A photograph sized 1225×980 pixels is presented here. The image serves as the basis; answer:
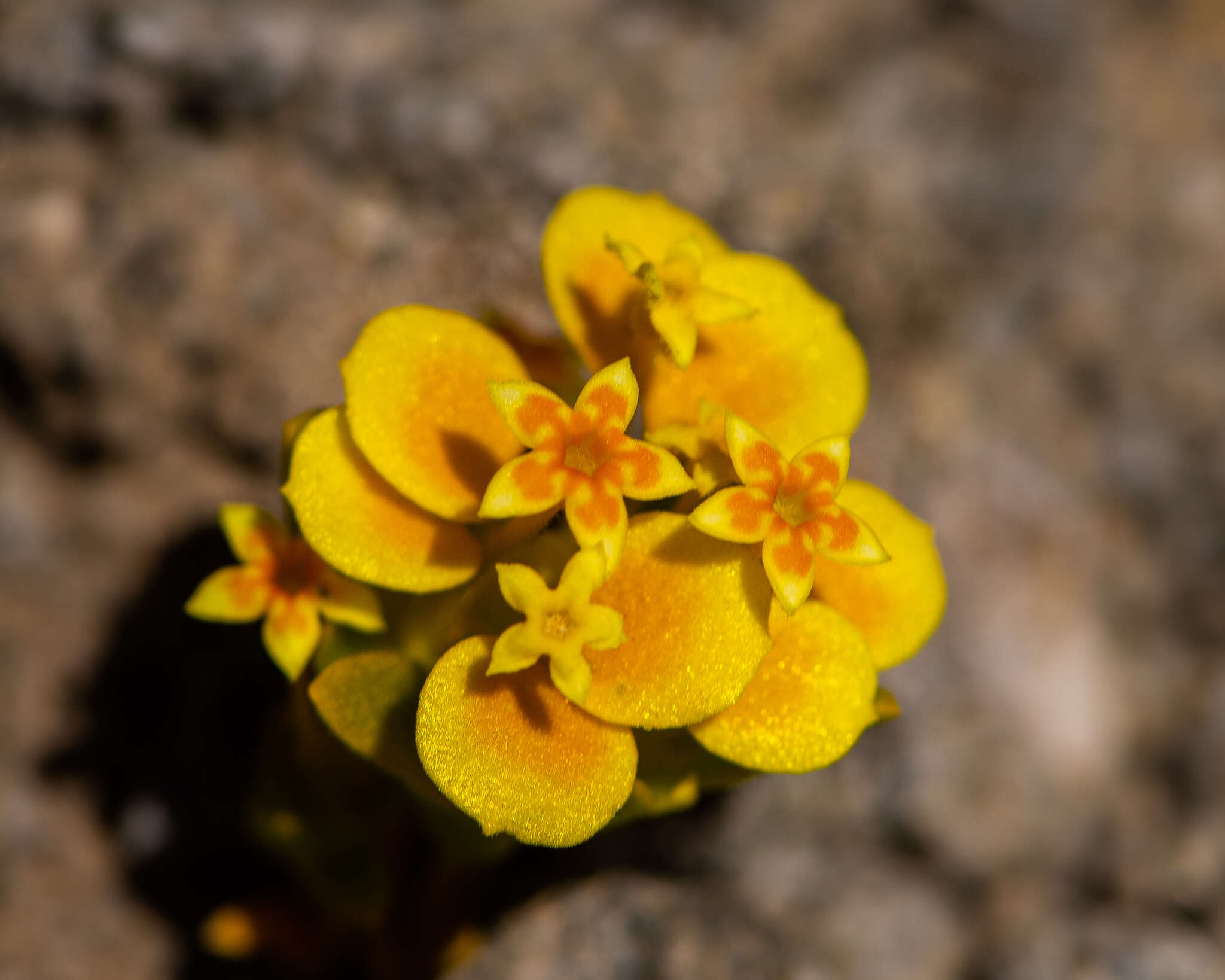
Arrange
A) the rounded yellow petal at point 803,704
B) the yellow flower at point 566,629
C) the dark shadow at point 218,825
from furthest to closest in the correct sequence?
the dark shadow at point 218,825 → the rounded yellow petal at point 803,704 → the yellow flower at point 566,629

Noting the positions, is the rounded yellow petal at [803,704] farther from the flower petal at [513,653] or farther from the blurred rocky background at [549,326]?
the blurred rocky background at [549,326]

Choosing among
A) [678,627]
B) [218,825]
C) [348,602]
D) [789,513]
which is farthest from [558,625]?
[218,825]

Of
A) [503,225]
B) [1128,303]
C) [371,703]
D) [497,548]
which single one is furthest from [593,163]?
[1128,303]

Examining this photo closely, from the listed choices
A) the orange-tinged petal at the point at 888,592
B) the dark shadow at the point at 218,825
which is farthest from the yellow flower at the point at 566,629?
the dark shadow at the point at 218,825

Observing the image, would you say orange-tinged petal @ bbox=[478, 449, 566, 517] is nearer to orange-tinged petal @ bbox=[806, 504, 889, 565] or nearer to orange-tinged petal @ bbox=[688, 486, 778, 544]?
orange-tinged petal @ bbox=[688, 486, 778, 544]

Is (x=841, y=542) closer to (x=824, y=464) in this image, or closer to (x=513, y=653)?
(x=824, y=464)

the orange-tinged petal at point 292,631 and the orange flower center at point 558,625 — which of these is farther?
the orange-tinged petal at point 292,631

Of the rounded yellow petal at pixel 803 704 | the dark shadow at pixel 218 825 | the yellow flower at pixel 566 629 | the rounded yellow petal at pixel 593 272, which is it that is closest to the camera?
the yellow flower at pixel 566 629
